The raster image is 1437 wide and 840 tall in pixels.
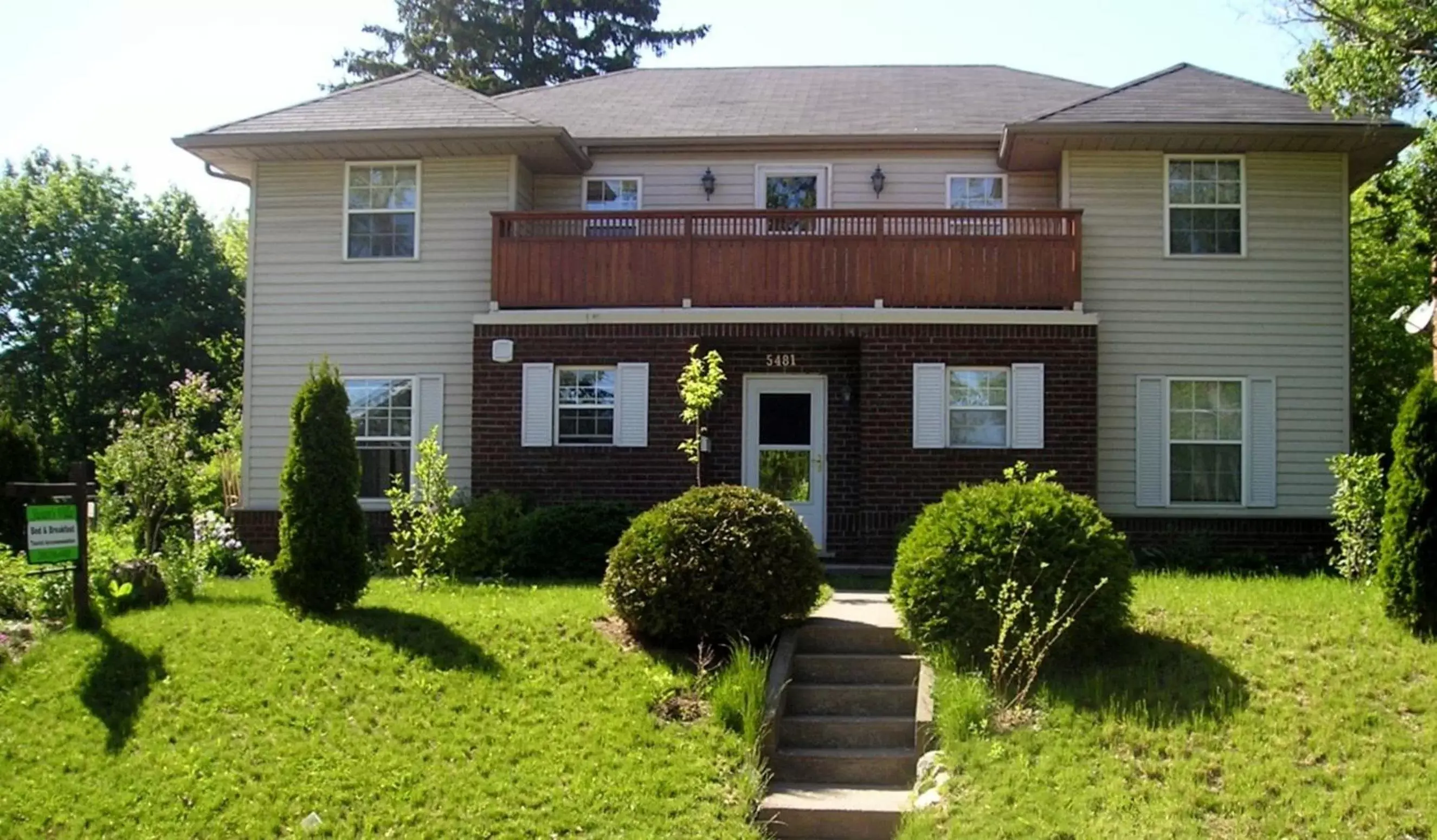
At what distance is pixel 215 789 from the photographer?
855cm

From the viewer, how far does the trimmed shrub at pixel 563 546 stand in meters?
14.8

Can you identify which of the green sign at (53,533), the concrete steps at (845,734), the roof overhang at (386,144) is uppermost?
the roof overhang at (386,144)

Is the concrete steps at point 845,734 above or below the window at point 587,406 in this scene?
below

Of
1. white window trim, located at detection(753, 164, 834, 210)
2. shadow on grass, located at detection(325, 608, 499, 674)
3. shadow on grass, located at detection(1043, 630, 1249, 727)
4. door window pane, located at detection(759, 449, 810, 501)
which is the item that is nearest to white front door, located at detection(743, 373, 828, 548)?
door window pane, located at detection(759, 449, 810, 501)

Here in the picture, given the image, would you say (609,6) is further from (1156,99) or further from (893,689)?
(893,689)

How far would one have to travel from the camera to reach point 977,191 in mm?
18047

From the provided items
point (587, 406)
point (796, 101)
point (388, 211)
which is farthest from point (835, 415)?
point (388, 211)

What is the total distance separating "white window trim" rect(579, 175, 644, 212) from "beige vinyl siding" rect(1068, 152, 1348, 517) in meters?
5.56

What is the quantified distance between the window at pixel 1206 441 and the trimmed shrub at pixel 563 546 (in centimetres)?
695

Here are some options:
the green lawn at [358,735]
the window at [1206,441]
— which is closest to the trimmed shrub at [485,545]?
the green lawn at [358,735]

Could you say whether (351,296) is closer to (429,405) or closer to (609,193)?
(429,405)

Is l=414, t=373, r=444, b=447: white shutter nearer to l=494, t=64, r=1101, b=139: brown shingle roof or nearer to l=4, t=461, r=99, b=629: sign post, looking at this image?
l=494, t=64, r=1101, b=139: brown shingle roof

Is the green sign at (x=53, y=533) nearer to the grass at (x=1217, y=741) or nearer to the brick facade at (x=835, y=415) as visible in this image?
the brick facade at (x=835, y=415)

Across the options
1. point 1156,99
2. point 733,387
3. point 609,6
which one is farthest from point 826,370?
point 609,6
